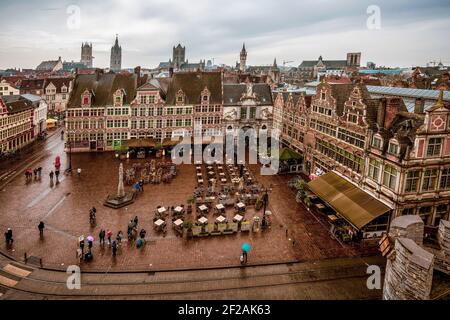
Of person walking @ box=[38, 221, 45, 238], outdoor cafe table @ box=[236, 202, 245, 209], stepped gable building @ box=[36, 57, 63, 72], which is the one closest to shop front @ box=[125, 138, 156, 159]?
outdoor cafe table @ box=[236, 202, 245, 209]

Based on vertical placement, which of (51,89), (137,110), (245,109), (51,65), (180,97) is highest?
(51,65)

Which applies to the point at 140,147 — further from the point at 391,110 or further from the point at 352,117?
the point at 391,110

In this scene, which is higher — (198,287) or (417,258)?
(417,258)

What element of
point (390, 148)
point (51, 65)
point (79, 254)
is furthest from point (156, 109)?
point (51, 65)

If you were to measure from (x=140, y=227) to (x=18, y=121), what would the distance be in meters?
38.6

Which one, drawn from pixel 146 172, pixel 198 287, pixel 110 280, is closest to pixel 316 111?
pixel 146 172

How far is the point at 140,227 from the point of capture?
29172mm

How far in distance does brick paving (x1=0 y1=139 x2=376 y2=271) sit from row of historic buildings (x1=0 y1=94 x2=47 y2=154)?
14288 mm

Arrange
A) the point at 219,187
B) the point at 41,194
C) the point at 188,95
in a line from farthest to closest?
1. the point at 188,95
2. the point at 219,187
3. the point at 41,194

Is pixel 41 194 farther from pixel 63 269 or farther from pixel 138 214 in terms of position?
pixel 63 269

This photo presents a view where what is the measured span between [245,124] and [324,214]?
95.9 feet

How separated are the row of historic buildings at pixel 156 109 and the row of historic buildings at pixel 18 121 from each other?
8.35m

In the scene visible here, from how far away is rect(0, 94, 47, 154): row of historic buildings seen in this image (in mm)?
50700

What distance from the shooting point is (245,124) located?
2312 inches
